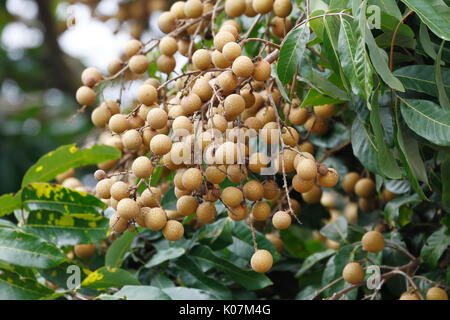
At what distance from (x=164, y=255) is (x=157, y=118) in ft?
1.16

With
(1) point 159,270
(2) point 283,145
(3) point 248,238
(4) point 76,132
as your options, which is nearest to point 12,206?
(1) point 159,270

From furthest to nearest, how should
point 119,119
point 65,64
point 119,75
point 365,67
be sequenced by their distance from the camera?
point 65,64 → point 119,75 → point 119,119 → point 365,67

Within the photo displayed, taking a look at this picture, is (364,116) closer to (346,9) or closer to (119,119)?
(346,9)

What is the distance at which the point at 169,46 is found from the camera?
90cm

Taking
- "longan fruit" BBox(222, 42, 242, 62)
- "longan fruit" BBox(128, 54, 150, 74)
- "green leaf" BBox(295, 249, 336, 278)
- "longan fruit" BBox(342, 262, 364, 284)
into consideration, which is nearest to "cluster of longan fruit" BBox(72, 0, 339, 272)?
"longan fruit" BBox(222, 42, 242, 62)

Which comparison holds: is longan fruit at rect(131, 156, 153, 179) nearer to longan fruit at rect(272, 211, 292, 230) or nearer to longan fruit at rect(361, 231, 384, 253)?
longan fruit at rect(272, 211, 292, 230)

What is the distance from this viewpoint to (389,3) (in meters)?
0.70

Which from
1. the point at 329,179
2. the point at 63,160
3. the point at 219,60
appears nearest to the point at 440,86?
the point at 329,179

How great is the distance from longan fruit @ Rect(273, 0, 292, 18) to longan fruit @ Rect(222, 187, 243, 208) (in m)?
0.30

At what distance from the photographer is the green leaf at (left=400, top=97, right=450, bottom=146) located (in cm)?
69

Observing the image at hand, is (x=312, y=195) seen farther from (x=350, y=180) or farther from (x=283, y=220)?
(x=283, y=220)

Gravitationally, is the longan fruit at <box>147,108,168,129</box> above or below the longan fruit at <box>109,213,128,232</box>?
above

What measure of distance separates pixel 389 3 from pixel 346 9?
54mm

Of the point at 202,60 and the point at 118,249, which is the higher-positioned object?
the point at 202,60
